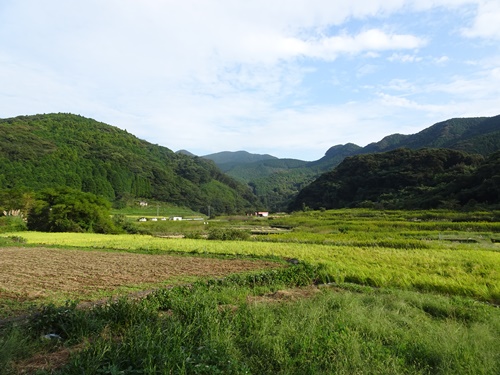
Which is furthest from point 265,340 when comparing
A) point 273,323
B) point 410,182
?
point 410,182

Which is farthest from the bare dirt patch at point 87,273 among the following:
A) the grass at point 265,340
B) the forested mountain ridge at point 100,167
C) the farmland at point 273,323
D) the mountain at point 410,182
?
the forested mountain ridge at point 100,167

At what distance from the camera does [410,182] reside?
253 feet

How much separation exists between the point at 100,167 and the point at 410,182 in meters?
86.6

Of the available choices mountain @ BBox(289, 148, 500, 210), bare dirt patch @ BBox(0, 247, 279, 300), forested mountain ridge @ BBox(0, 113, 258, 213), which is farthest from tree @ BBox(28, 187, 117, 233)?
mountain @ BBox(289, 148, 500, 210)

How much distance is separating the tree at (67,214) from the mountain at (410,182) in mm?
47464

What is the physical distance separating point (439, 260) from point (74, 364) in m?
15.6

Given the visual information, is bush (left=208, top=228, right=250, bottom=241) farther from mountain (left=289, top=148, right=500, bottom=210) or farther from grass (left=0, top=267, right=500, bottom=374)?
mountain (left=289, top=148, right=500, bottom=210)

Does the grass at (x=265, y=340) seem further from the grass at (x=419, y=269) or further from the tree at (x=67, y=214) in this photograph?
the tree at (x=67, y=214)

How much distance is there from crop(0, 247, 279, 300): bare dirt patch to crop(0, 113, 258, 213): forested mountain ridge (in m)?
63.9

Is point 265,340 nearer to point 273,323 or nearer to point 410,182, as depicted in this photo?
point 273,323

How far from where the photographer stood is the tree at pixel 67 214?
132 feet

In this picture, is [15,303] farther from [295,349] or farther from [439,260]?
[439,260]

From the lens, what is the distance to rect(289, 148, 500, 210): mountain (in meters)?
51.2

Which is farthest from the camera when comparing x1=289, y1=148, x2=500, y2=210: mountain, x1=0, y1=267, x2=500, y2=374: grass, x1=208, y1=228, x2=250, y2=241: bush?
x1=289, y1=148, x2=500, y2=210: mountain
